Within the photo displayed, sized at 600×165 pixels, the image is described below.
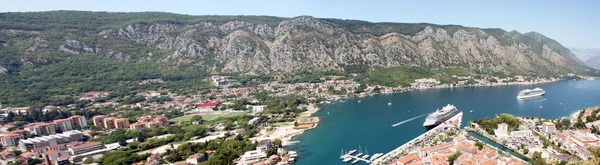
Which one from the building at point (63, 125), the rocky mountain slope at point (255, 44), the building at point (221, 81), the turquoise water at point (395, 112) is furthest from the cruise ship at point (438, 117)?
the rocky mountain slope at point (255, 44)

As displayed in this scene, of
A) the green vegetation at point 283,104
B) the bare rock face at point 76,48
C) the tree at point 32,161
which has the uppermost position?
the bare rock face at point 76,48

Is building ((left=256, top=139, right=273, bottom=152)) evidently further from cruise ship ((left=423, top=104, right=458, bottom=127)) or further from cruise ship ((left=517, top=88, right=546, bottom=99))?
cruise ship ((left=517, top=88, right=546, bottom=99))

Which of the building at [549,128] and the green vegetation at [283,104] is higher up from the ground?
the building at [549,128]

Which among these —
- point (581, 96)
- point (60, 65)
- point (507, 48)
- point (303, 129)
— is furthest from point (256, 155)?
point (507, 48)

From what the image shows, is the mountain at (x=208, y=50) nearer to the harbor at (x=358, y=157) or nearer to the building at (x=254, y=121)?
the building at (x=254, y=121)

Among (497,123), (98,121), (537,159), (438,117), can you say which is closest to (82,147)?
(98,121)

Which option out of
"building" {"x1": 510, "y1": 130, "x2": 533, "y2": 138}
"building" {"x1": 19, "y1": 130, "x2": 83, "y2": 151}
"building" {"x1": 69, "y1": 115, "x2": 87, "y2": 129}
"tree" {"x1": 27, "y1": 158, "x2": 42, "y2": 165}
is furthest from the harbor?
"building" {"x1": 69, "y1": 115, "x2": 87, "y2": 129}

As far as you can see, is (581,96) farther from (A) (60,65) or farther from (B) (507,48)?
(A) (60,65)
